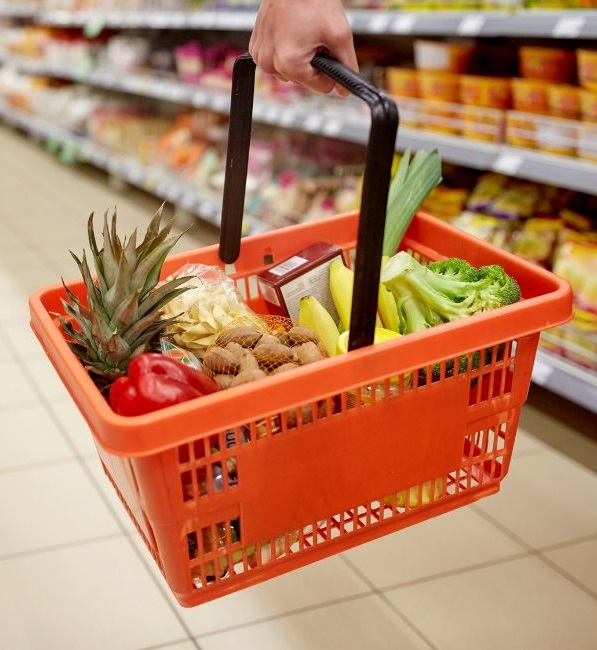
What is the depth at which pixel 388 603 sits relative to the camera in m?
1.84

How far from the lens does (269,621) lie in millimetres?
1794

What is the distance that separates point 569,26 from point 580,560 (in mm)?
1383

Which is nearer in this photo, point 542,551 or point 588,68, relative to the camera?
point 542,551

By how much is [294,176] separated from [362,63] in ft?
2.17

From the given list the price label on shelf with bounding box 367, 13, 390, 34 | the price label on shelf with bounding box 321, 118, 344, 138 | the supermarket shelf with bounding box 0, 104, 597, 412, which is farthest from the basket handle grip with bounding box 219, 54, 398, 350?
the price label on shelf with bounding box 321, 118, 344, 138

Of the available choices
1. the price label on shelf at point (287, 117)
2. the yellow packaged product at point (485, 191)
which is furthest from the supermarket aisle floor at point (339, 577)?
the price label on shelf at point (287, 117)

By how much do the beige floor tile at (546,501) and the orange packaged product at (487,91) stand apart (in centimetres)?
113

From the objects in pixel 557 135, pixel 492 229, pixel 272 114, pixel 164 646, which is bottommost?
pixel 164 646

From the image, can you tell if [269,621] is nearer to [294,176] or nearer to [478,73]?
[478,73]

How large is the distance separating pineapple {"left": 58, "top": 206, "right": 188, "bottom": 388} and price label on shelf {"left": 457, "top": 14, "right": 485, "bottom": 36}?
1746 mm

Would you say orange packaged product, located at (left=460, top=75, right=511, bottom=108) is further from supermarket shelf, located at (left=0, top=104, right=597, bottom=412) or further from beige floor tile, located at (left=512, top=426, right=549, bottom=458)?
beige floor tile, located at (left=512, top=426, right=549, bottom=458)

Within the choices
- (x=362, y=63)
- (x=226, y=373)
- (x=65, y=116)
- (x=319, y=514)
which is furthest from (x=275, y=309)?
(x=65, y=116)

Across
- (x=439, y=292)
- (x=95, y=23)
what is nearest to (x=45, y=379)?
(x=439, y=292)

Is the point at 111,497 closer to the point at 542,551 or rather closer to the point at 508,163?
the point at 542,551
